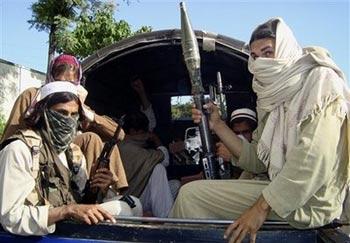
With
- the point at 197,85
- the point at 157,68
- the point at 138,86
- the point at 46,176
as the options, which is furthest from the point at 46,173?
the point at 138,86

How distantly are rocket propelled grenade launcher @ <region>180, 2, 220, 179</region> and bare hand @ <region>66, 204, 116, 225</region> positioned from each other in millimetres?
1296

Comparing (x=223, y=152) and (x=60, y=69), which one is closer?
(x=223, y=152)

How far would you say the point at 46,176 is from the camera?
2805 millimetres

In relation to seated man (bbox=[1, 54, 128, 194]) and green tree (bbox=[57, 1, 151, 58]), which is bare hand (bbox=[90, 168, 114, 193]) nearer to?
seated man (bbox=[1, 54, 128, 194])

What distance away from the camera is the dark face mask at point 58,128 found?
2.86 m

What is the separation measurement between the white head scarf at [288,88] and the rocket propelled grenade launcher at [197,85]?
0.77 metres

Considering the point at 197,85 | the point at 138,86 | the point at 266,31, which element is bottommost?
the point at 138,86

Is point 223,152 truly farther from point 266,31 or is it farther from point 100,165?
point 266,31

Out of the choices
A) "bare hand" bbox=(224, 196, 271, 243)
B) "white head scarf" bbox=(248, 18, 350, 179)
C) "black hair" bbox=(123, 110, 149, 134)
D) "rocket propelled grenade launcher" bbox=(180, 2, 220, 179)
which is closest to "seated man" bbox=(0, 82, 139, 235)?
"bare hand" bbox=(224, 196, 271, 243)

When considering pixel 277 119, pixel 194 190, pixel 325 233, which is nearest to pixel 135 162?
pixel 194 190

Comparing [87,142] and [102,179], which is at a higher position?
[87,142]

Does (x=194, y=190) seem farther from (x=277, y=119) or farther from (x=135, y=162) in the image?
(x=135, y=162)

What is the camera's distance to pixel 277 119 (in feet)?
8.82

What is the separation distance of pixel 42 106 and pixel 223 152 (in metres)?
1.47
